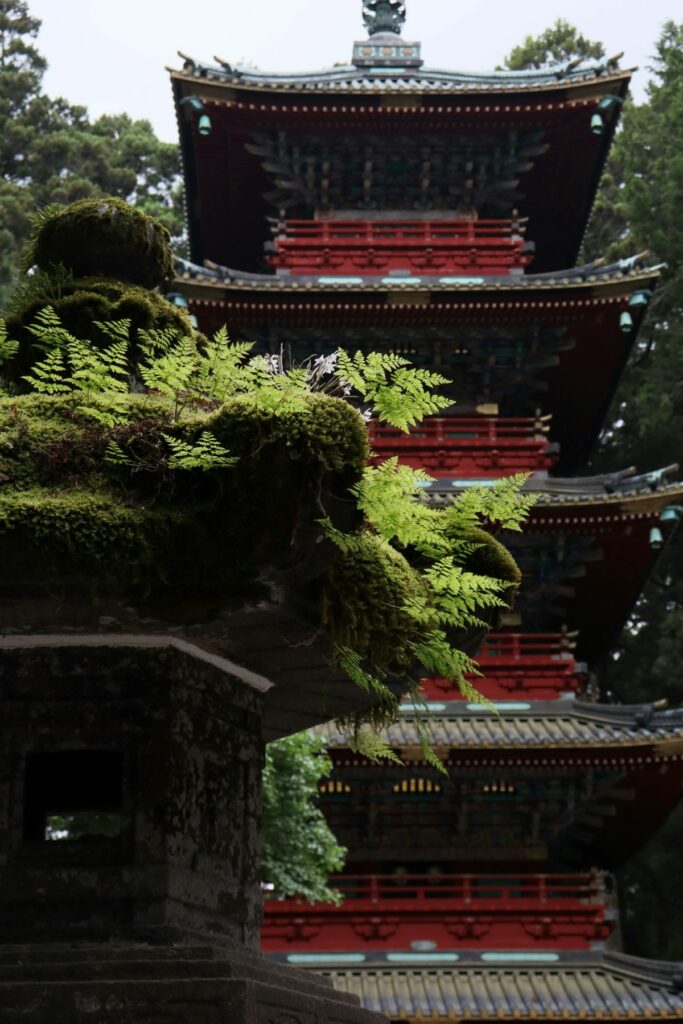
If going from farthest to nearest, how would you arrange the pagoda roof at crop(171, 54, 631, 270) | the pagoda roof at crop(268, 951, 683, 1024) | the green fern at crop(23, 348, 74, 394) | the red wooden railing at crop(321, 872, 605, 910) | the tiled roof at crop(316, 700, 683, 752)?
the pagoda roof at crop(171, 54, 631, 270) → the red wooden railing at crop(321, 872, 605, 910) → the tiled roof at crop(316, 700, 683, 752) → the pagoda roof at crop(268, 951, 683, 1024) → the green fern at crop(23, 348, 74, 394)

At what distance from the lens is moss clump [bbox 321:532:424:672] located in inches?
200

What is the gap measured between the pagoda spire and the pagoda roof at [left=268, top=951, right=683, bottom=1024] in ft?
49.0

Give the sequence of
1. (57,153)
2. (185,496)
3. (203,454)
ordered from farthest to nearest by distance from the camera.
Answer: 1. (57,153)
2. (185,496)
3. (203,454)

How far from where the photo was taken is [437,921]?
1625 centimetres

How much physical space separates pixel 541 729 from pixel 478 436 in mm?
4258

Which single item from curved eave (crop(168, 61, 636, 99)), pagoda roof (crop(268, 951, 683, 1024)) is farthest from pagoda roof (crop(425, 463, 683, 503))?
curved eave (crop(168, 61, 636, 99))

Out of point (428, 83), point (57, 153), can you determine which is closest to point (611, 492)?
point (428, 83)

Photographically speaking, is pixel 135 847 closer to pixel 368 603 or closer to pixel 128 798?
pixel 128 798

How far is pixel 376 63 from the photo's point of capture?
2178 cm

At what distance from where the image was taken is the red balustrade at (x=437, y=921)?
15992 millimetres

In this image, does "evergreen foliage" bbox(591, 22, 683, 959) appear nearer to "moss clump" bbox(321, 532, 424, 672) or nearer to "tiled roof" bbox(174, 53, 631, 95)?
"tiled roof" bbox(174, 53, 631, 95)

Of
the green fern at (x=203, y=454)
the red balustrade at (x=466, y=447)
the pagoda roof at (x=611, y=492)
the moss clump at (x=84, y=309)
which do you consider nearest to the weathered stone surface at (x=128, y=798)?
the green fern at (x=203, y=454)

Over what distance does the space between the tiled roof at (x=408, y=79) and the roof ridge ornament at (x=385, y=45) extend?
91 centimetres

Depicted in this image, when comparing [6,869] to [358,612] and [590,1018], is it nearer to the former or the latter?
[358,612]
